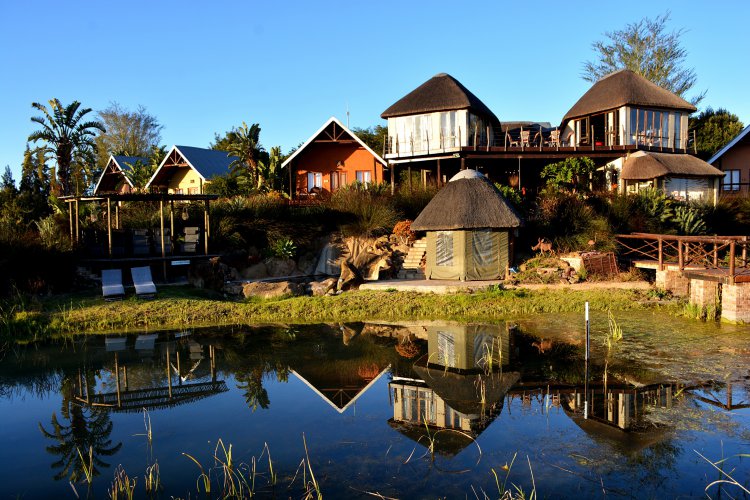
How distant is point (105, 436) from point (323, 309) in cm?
940

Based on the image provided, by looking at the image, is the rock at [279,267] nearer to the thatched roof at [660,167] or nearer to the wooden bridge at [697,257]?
the wooden bridge at [697,257]

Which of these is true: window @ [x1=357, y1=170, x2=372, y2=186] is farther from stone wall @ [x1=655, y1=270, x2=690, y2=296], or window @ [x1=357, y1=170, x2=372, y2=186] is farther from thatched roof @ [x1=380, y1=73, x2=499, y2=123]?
stone wall @ [x1=655, y1=270, x2=690, y2=296]

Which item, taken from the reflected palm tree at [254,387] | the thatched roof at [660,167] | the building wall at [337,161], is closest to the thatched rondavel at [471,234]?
the reflected palm tree at [254,387]

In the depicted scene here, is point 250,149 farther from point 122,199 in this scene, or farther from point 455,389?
point 455,389

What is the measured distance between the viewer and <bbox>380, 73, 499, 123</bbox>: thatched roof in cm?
3095

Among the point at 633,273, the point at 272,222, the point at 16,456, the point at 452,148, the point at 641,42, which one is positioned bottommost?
the point at 16,456

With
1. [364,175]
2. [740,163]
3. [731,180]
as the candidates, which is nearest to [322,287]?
[364,175]

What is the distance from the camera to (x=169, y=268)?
22.1 metres

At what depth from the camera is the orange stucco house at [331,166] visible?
35.3 m

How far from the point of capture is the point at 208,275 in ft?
68.6

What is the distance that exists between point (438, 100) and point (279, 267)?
13.7 metres

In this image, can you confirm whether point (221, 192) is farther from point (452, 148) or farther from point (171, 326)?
point (171, 326)

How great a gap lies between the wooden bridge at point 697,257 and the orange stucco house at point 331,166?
16.5 meters

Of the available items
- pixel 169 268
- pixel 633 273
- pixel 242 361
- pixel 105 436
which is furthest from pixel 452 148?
pixel 105 436
